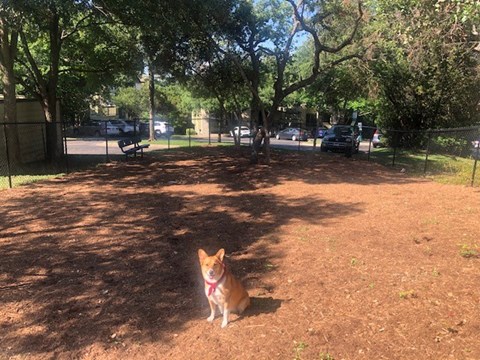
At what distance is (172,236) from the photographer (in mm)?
6797

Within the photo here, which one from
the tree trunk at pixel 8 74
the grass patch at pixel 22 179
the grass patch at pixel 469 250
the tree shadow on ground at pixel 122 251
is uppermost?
the tree trunk at pixel 8 74

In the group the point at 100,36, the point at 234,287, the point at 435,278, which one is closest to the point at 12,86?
the point at 100,36

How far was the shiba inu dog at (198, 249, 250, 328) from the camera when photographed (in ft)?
12.4

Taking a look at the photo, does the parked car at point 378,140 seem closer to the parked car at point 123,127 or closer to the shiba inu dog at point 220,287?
the parked car at point 123,127

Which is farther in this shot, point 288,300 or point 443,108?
point 443,108

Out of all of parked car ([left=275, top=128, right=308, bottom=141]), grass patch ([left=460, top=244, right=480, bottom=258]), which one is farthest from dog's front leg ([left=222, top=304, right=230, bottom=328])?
parked car ([left=275, top=128, right=308, bottom=141])

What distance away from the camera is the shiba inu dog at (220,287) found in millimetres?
3771

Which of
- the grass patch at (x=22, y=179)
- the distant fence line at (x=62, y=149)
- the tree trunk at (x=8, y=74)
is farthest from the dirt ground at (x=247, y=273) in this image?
the tree trunk at (x=8, y=74)

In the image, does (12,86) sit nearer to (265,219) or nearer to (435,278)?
(265,219)

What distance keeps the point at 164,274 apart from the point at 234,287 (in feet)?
5.18

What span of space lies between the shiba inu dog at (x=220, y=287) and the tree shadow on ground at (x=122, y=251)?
0.76ft

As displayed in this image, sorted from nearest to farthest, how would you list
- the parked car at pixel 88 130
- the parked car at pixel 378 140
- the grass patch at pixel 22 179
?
the grass patch at pixel 22 179 → the parked car at pixel 378 140 → the parked car at pixel 88 130

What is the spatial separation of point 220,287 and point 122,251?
2.70 meters

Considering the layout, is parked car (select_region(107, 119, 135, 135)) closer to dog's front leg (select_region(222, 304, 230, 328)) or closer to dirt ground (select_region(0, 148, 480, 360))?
dirt ground (select_region(0, 148, 480, 360))
